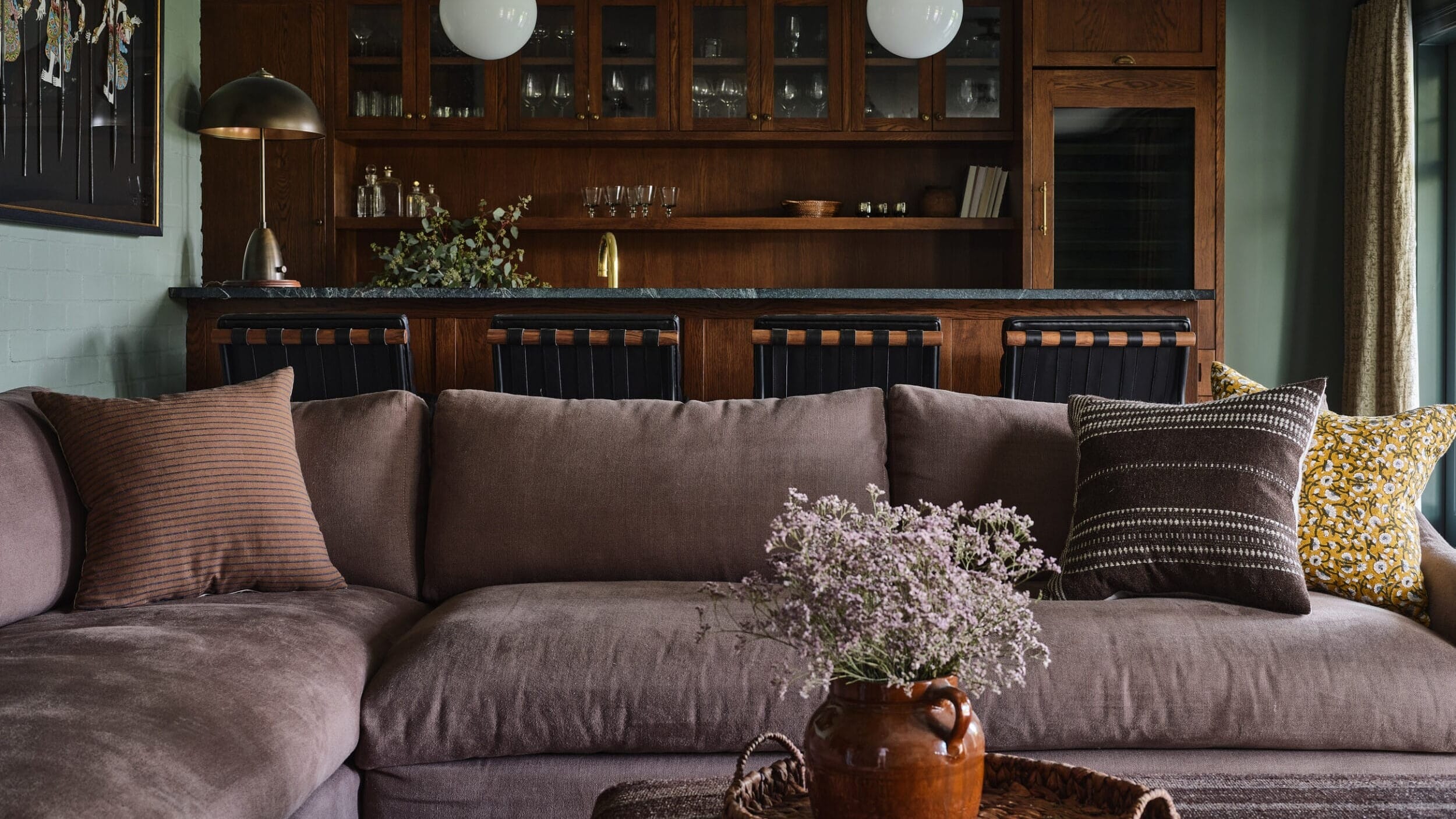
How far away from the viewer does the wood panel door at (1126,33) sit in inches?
200

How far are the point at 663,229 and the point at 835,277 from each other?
2.69ft

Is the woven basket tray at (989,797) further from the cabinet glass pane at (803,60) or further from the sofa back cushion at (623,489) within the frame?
the cabinet glass pane at (803,60)

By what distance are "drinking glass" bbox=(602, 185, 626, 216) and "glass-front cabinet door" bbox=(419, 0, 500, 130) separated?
0.54 m

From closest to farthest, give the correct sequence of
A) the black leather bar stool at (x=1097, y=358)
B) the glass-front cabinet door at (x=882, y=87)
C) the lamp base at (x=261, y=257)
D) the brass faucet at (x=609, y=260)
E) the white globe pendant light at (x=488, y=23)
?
the black leather bar stool at (x=1097, y=358) → the white globe pendant light at (x=488, y=23) → the lamp base at (x=261, y=257) → the brass faucet at (x=609, y=260) → the glass-front cabinet door at (x=882, y=87)

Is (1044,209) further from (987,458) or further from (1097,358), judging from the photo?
(987,458)

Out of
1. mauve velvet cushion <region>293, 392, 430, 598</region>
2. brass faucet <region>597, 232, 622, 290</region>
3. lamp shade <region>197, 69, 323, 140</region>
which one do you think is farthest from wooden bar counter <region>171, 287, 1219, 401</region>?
mauve velvet cushion <region>293, 392, 430, 598</region>

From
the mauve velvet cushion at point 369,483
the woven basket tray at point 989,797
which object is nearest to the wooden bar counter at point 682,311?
the mauve velvet cushion at point 369,483

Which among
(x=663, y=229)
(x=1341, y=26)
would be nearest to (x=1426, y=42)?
(x=1341, y=26)

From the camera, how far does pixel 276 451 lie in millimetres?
2254

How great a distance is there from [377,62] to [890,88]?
2194 mm

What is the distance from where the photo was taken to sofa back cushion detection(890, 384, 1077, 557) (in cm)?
235

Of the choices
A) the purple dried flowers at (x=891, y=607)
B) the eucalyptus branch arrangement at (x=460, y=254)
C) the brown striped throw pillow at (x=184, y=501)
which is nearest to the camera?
the purple dried flowers at (x=891, y=607)

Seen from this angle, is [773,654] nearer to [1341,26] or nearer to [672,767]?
[672,767]

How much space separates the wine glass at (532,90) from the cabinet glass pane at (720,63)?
2.16 ft
